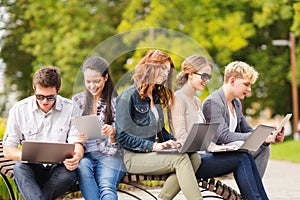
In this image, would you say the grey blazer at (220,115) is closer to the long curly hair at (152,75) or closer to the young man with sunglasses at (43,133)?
the long curly hair at (152,75)

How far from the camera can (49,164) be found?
15.8 feet

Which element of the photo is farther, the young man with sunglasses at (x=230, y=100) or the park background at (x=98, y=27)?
the park background at (x=98, y=27)

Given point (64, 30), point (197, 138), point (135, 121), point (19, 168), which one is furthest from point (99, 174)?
point (64, 30)

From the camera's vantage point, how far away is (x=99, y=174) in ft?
15.9

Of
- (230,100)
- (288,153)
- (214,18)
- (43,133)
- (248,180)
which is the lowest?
(288,153)

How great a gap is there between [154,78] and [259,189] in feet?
3.47

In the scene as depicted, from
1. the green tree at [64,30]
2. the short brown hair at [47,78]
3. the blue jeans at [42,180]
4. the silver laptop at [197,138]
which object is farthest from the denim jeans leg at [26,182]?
the green tree at [64,30]

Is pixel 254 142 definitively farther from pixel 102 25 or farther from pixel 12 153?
pixel 102 25

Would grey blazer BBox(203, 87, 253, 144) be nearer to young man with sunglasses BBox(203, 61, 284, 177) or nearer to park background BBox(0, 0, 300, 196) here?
young man with sunglasses BBox(203, 61, 284, 177)

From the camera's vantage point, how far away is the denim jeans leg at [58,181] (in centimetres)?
468

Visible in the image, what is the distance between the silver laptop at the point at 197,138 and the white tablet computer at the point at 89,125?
0.43 meters

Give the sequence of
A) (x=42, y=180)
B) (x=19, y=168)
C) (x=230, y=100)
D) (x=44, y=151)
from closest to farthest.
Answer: (x=44, y=151) < (x=19, y=168) < (x=42, y=180) < (x=230, y=100)

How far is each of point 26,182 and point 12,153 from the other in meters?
0.25

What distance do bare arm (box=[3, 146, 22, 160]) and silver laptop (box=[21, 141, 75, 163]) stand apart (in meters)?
0.12
